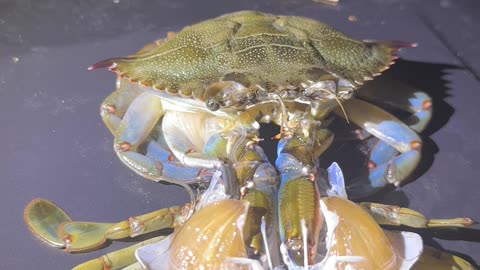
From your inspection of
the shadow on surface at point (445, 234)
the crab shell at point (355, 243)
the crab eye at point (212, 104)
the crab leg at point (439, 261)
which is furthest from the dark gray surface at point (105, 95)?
the crab shell at point (355, 243)

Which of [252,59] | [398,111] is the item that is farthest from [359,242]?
[398,111]

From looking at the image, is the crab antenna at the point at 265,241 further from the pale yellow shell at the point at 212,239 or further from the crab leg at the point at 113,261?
the crab leg at the point at 113,261

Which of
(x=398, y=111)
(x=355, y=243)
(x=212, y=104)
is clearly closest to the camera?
(x=355, y=243)

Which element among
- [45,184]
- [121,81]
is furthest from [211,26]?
[45,184]

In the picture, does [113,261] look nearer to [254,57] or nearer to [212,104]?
[212,104]

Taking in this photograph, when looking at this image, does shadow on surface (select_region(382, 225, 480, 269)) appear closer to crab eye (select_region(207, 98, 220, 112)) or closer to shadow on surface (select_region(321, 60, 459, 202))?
shadow on surface (select_region(321, 60, 459, 202))

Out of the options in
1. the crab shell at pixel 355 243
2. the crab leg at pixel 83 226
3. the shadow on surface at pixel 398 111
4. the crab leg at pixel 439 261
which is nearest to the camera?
the crab shell at pixel 355 243

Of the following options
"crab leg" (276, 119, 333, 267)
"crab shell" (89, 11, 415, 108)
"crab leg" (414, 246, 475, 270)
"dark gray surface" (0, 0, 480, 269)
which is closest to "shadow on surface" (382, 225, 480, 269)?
"dark gray surface" (0, 0, 480, 269)
